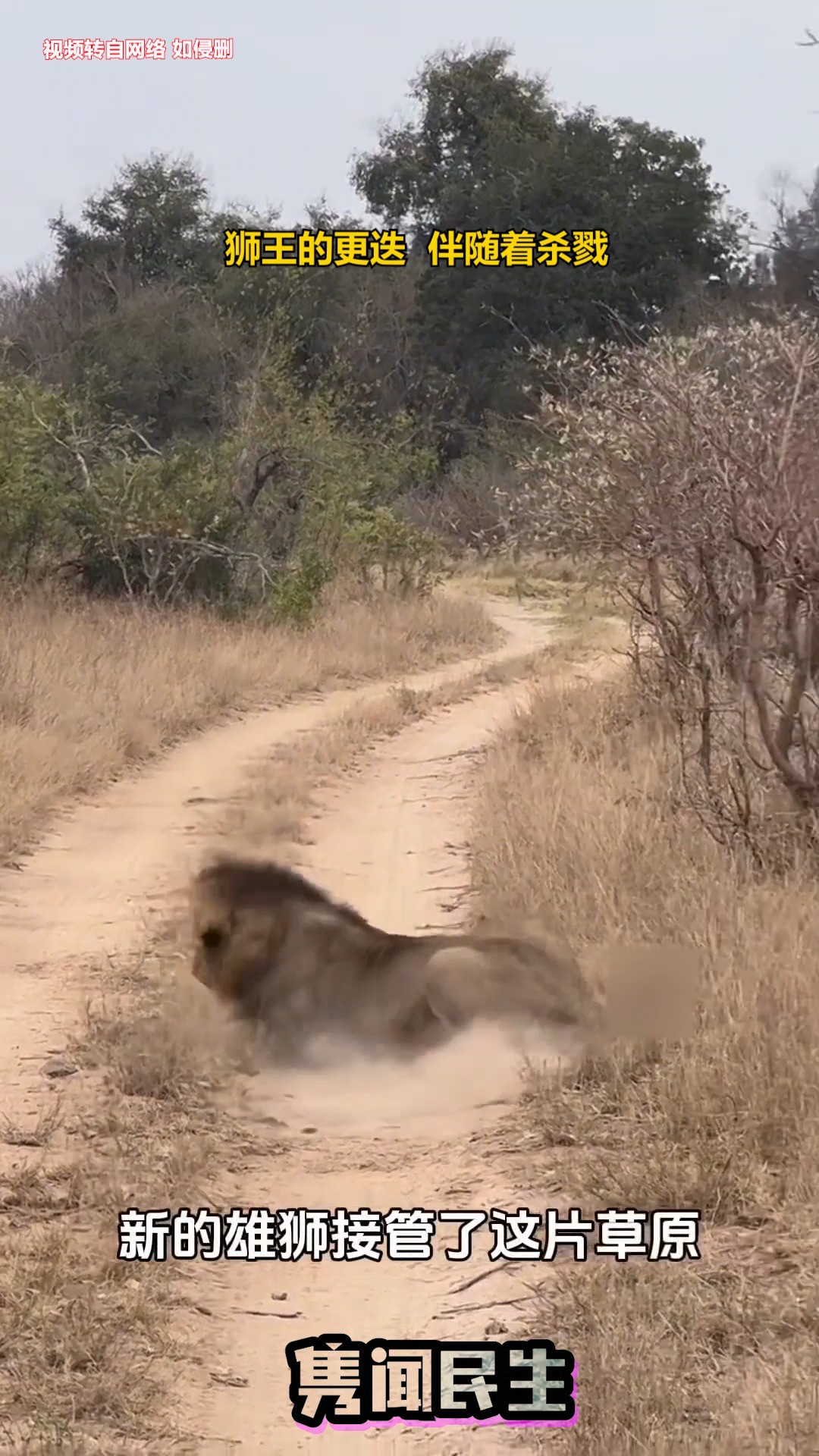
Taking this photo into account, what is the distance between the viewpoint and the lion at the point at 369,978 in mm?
4887

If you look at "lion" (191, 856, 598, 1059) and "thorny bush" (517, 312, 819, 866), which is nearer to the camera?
"lion" (191, 856, 598, 1059)

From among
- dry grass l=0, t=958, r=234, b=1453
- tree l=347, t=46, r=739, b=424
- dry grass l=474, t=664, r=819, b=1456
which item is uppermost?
tree l=347, t=46, r=739, b=424

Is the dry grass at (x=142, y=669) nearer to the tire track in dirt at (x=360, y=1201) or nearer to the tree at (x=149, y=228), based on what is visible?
the tire track in dirt at (x=360, y=1201)

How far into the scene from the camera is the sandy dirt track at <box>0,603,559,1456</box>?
3119mm

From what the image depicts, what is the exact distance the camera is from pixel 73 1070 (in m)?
4.56

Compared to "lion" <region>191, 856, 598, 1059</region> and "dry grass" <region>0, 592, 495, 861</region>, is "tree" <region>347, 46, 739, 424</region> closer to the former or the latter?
"dry grass" <region>0, 592, 495, 861</region>

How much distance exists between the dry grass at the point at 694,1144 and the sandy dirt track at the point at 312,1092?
229 millimetres

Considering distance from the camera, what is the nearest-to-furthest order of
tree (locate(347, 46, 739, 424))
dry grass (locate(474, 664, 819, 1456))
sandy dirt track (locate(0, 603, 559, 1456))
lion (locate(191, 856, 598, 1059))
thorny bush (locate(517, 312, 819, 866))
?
dry grass (locate(474, 664, 819, 1456)), sandy dirt track (locate(0, 603, 559, 1456)), lion (locate(191, 856, 598, 1059)), thorny bush (locate(517, 312, 819, 866)), tree (locate(347, 46, 739, 424))

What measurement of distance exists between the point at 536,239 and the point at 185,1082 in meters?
24.5

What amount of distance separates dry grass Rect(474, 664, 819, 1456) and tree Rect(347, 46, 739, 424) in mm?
20667

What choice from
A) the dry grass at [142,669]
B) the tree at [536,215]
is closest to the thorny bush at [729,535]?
the dry grass at [142,669]

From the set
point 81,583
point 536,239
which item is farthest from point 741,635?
point 536,239

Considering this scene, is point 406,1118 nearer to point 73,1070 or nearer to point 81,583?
point 73,1070

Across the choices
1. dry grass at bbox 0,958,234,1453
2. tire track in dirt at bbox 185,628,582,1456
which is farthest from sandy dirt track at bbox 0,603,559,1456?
dry grass at bbox 0,958,234,1453
